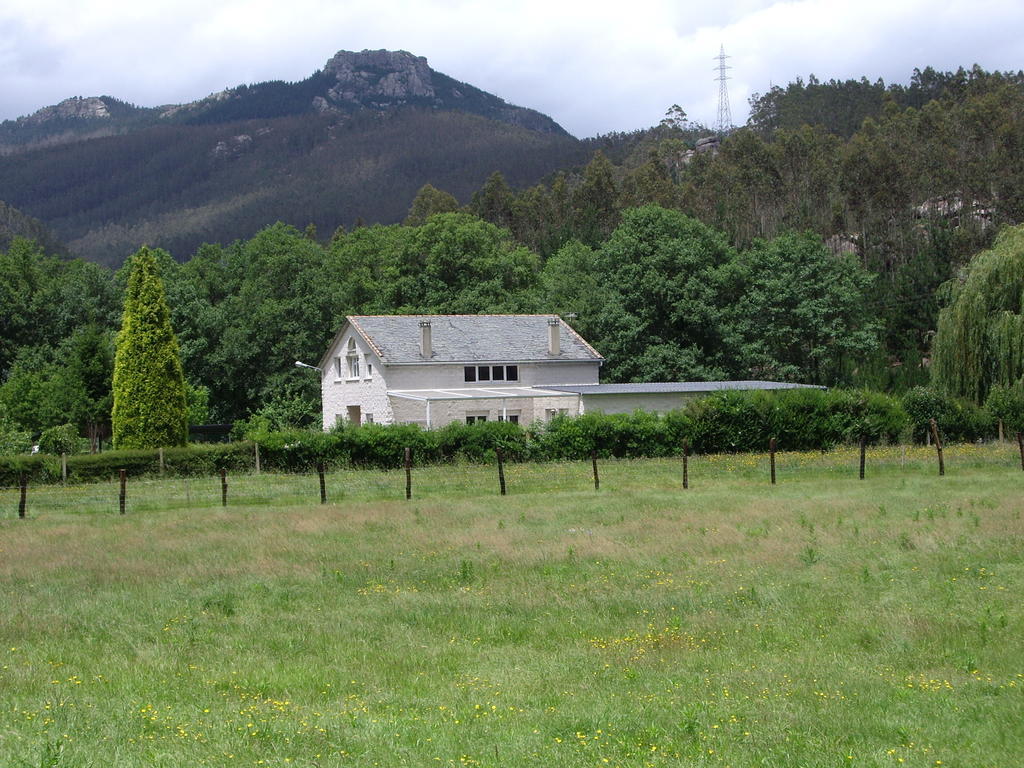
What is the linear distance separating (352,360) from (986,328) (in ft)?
101

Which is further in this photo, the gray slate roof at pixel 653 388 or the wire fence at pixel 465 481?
the gray slate roof at pixel 653 388

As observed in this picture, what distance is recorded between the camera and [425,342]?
2066 inches

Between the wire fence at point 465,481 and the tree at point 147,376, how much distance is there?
22.2 feet

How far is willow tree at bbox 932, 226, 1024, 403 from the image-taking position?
39.6 m

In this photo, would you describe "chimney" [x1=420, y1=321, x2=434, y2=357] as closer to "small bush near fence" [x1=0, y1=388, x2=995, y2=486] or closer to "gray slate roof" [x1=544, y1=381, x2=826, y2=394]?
"gray slate roof" [x1=544, y1=381, x2=826, y2=394]

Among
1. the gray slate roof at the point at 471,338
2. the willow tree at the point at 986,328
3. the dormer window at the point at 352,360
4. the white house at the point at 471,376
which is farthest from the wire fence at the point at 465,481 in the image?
the dormer window at the point at 352,360

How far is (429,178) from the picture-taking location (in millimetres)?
196500

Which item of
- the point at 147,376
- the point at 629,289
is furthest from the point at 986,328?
the point at 147,376

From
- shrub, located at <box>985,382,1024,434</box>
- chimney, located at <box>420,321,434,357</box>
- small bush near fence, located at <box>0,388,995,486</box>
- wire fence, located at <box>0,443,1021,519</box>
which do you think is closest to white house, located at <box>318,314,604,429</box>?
chimney, located at <box>420,321,434,357</box>

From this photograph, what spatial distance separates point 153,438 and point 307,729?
37083 millimetres

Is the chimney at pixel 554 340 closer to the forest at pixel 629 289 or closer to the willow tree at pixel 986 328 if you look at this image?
the forest at pixel 629 289

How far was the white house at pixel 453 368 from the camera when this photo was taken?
48562mm

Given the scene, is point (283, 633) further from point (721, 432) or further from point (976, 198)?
point (976, 198)

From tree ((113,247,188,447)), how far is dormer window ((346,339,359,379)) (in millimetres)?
→ 11428
